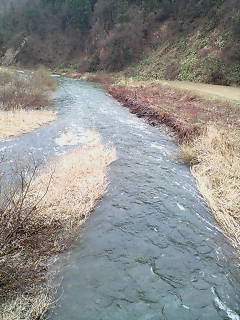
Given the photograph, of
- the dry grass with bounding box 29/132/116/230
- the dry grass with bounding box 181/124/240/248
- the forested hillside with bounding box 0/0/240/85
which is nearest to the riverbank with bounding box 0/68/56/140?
the dry grass with bounding box 29/132/116/230

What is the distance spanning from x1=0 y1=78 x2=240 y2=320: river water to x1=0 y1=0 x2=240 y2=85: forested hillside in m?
25.5

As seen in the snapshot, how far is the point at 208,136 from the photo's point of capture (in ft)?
52.5

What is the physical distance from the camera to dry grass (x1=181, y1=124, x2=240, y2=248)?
10195mm

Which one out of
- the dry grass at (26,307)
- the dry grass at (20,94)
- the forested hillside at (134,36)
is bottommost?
the dry grass at (26,307)

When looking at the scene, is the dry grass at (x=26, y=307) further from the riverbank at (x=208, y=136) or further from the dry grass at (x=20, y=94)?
the dry grass at (x=20, y=94)

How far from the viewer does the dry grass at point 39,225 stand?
6512 millimetres

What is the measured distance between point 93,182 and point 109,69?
51548mm

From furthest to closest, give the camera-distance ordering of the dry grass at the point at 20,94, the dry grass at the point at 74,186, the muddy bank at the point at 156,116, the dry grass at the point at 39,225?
the dry grass at the point at 20,94 → the muddy bank at the point at 156,116 → the dry grass at the point at 74,186 → the dry grass at the point at 39,225

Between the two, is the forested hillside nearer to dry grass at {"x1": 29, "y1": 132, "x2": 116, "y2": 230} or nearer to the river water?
dry grass at {"x1": 29, "y1": 132, "x2": 116, "y2": 230}

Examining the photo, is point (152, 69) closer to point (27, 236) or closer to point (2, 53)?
point (27, 236)

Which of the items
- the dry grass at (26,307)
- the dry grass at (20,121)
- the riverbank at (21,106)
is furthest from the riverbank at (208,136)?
the riverbank at (21,106)

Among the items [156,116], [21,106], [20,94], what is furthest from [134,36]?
[156,116]

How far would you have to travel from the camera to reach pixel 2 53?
87.4m

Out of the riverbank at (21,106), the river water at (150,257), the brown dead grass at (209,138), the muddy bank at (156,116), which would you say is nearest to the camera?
the river water at (150,257)
